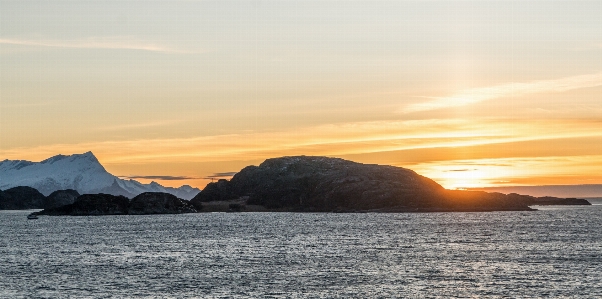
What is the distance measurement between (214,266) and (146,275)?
41.8ft

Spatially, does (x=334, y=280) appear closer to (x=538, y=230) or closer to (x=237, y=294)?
(x=237, y=294)

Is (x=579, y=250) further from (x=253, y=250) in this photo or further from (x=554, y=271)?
(x=253, y=250)

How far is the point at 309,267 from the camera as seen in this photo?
107000mm

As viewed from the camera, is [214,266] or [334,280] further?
[214,266]

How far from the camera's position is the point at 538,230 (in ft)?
628

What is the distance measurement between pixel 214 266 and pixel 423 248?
42432 millimetres

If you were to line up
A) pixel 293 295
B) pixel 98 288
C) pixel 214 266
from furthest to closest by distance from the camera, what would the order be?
1. pixel 214 266
2. pixel 98 288
3. pixel 293 295

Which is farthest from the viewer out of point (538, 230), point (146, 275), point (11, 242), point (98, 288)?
point (538, 230)

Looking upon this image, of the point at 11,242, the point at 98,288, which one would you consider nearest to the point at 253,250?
the point at 98,288

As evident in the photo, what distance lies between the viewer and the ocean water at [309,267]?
3332 inches

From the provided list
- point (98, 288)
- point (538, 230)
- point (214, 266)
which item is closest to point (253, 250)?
point (214, 266)

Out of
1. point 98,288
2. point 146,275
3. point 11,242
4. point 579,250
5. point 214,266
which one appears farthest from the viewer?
point 11,242

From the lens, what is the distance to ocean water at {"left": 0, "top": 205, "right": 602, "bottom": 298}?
278 ft

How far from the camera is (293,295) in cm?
8100
